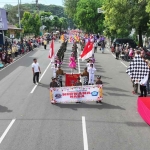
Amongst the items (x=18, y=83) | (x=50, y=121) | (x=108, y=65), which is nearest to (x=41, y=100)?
(x=50, y=121)

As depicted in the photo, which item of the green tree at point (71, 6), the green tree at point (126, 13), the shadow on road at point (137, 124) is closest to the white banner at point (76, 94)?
the shadow on road at point (137, 124)

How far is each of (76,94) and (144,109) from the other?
3.63 metres

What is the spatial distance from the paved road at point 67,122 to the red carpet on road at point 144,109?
0.78 feet

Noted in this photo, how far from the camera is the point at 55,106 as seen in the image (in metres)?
14.0

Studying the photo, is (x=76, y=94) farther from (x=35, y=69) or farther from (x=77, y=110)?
(x=35, y=69)

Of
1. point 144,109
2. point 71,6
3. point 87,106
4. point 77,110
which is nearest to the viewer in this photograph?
point 144,109

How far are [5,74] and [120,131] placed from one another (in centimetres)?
1499

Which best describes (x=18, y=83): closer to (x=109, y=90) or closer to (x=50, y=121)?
(x=109, y=90)

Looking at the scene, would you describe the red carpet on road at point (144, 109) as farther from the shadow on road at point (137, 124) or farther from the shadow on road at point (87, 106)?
the shadow on road at point (87, 106)

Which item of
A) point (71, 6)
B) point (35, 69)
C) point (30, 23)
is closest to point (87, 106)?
point (35, 69)

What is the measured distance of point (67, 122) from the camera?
38.5ft

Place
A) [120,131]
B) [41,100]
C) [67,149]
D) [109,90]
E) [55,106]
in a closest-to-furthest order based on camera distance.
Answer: [67,149] → [120,131] → [55,106] → [41,100] → [109,90]

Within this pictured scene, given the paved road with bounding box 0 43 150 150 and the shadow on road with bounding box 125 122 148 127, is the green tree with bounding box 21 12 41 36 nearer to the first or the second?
the paved road with bounding box 0 43 150 150

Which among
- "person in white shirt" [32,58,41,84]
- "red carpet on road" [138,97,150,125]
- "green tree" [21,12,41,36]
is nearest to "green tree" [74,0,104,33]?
"green tree" [21,12,41,36]
